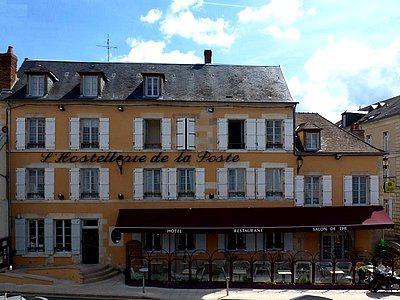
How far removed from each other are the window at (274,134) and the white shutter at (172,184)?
14.3ft

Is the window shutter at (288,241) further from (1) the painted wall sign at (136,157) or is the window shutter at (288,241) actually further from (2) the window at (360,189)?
(1) the painted wall sign at (136,157)

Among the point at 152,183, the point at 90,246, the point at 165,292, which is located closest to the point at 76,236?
the point at 90,246

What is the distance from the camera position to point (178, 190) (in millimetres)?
19016

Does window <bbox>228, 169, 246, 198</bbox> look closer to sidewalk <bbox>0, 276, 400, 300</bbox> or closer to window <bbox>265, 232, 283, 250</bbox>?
window <bbox>265, 232, 283, 250</bbox>

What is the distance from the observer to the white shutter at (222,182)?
62.3ft

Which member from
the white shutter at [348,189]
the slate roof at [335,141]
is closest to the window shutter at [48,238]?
the slate roof at [335,141]

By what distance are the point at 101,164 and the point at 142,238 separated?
11.7 ft

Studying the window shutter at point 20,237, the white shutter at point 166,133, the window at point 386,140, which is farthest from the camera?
the window at point 386,140

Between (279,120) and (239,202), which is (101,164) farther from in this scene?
(279,120)

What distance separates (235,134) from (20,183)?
934 centimetres

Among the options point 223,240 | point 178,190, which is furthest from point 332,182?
point 178,190

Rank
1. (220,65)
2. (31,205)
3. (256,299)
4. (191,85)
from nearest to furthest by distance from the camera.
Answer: (256,299), (31,205), (191,85), (220,65)

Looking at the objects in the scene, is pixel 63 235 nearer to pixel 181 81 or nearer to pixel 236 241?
pixel 236 241

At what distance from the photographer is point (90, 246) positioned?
18734 millimetres
